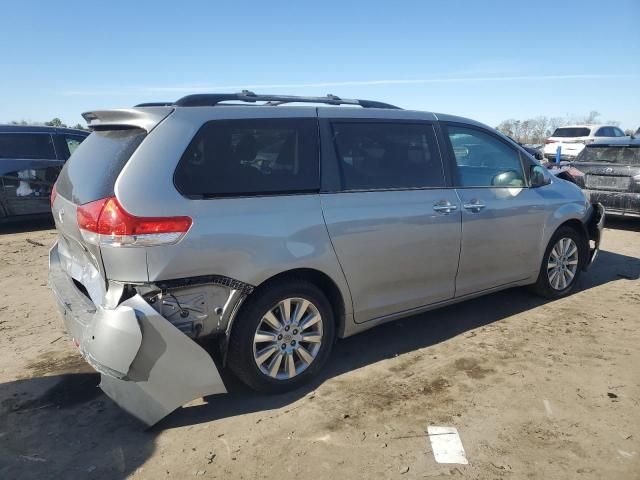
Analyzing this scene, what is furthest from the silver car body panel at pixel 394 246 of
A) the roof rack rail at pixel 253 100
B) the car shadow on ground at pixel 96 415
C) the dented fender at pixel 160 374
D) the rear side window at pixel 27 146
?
the rear side window at pixel 27 146

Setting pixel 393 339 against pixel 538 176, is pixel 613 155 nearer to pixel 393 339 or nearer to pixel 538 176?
pixel 538 176

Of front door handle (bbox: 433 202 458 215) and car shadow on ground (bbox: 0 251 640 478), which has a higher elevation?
front door handle (bbox: 433 202 458 215)

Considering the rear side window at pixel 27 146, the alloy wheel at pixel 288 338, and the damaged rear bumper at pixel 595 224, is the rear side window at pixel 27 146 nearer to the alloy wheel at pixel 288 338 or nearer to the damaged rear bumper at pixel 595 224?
the alloy wheel at pixel 288 338

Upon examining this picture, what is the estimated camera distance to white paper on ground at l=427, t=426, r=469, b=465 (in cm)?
260

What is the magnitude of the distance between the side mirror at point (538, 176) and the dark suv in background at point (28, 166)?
296 inches

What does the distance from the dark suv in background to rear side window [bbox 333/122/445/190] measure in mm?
6813

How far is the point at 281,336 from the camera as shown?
3.17 m

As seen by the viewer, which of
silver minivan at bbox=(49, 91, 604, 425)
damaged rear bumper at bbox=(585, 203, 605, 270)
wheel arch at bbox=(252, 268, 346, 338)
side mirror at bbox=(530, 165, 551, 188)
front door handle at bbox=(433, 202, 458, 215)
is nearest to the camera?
silver minivan at bbox=(49, 91, 604, 425)

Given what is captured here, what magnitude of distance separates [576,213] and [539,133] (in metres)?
58.9

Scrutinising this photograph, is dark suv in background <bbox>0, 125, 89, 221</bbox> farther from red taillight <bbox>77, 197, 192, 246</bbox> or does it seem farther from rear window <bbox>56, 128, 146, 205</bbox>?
red taillight <bbox>77, 197, 192, 246</bbox>

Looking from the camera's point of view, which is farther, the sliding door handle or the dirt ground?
the sliding door handle

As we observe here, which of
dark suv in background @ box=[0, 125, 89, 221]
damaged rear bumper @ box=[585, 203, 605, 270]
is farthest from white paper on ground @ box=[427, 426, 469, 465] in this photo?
dark suv in background @ box=[0, 125, 89, 221]

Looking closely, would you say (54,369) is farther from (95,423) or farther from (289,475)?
(289,475)

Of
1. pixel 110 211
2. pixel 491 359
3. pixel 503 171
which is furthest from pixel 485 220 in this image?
pixel 110 211
